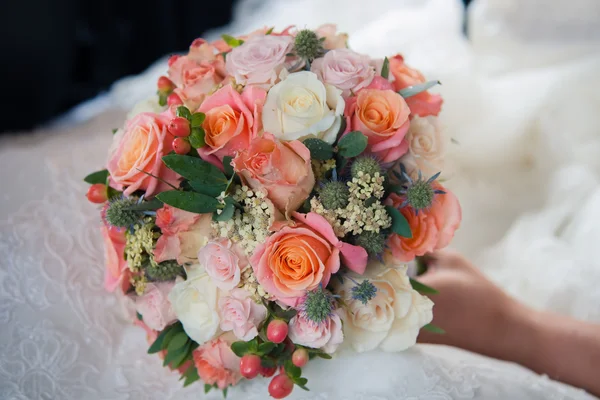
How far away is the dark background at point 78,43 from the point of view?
6.00 ft

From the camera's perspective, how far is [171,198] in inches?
28.8

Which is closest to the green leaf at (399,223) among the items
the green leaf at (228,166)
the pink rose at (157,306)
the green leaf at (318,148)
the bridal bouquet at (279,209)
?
the bridal bouquet at (279,209)

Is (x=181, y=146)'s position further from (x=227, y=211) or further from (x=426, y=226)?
(x=426, y=226)

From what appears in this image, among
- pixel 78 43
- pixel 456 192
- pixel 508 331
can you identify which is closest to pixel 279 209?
pixel 508 331

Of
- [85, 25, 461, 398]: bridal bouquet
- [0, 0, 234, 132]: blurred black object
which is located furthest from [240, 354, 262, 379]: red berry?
[0, 0, 234, 132]: blurred black object

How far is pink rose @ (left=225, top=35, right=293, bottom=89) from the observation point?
2.61 feet

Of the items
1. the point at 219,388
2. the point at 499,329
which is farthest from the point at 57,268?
the point at 499,329

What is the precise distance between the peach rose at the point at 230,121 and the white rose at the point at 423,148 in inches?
8.4

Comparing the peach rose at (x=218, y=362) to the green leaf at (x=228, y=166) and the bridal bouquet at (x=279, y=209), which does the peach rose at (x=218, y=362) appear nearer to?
the bridal bouquet at (x=279, y=209)

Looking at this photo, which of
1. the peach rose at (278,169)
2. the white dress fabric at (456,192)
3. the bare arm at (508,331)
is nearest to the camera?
the peach rose at (278,169)

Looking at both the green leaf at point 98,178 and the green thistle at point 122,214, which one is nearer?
the green thistle at point 122,214

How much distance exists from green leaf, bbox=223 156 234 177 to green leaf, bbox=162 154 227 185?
1cm

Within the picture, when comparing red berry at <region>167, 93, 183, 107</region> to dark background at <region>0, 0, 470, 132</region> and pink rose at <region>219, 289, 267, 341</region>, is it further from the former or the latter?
dark background at <region>0, 0, 470, 132</region>

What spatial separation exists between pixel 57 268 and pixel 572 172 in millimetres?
1211
